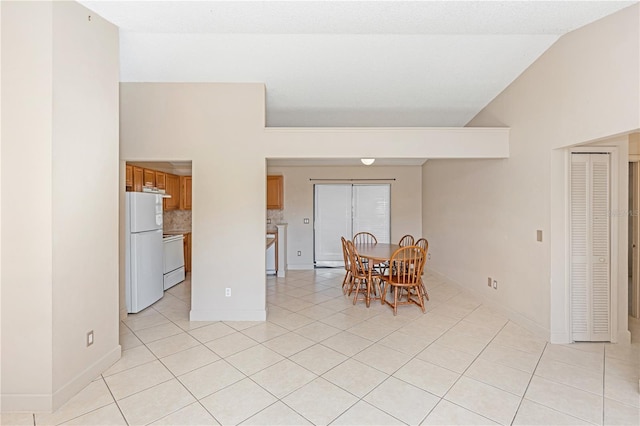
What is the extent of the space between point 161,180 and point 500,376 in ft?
18.4

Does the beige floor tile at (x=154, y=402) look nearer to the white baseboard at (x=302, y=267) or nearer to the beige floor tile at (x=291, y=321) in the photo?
the beige floor tile at (x=291, y=321)

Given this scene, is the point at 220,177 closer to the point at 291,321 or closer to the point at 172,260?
the point at 291,321

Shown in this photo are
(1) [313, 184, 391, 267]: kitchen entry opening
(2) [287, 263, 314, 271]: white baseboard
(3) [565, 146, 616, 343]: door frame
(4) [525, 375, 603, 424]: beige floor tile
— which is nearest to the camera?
(4) [525, 375, 603, 424]: beige floor tile

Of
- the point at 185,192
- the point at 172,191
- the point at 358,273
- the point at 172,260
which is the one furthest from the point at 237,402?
the point at 185,192

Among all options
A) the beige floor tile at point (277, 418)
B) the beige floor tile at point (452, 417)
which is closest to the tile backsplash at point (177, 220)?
the beige floor tile at point (277, 418)

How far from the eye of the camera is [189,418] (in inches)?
70.4

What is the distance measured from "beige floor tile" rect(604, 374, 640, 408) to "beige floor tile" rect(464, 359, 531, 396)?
19.7 inches

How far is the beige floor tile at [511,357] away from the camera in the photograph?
7.90 ft

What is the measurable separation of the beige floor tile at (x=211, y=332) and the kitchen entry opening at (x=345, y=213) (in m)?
3.33

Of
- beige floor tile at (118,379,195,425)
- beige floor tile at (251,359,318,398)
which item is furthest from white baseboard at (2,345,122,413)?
beige floor tile at (251,359,318,398)

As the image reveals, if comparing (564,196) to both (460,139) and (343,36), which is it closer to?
(460,139)

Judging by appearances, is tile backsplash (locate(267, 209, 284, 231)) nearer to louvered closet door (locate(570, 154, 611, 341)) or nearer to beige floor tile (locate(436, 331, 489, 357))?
beige floor tile (locate(436, 331, 489, 357))

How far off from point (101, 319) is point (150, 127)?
212cm

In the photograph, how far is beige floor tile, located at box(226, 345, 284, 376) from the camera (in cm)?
236
